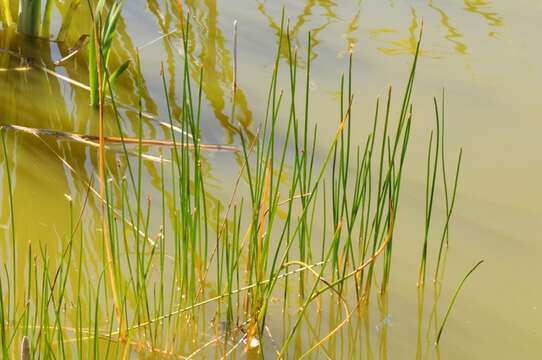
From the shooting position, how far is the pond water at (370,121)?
174 centimetres

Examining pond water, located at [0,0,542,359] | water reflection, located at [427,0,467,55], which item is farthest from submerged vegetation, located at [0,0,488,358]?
water reflection, located at [427,0,467,55]

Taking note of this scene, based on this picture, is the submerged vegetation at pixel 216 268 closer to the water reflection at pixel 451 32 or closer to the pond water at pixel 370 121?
the pond water at pixel 370 121

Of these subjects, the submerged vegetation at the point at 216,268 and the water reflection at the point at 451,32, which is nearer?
the submerged vegetation at the point at 216,268

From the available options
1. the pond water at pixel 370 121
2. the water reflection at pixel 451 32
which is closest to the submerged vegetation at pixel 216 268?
the pond water at pixel 370 121

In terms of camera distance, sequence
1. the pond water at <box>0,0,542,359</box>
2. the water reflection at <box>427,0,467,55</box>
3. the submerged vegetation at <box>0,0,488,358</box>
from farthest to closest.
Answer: the water reflection at <box>427,0,467,55</box>
the pond water at <box>0,0,542,359</box>
the submerged vegetation at <box>0,0,488,358</box>

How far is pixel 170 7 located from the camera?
10.1ft

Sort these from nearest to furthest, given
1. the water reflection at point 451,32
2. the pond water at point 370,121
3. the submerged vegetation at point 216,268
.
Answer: the submerged vegetation at point 216,268
the pond water at point 370,121
the water reflection at point 451,32

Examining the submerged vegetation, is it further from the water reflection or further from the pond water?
the water reflection

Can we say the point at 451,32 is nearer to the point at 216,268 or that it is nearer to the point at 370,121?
the point at 370,121

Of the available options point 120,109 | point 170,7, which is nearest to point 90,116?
point 120,109

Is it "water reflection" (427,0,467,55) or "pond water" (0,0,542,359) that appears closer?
"pond water" (0,0,542,359)

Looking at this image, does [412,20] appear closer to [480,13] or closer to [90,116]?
[480,13]

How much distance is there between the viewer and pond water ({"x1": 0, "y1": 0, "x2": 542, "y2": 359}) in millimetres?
1740

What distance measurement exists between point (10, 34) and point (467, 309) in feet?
5.31
